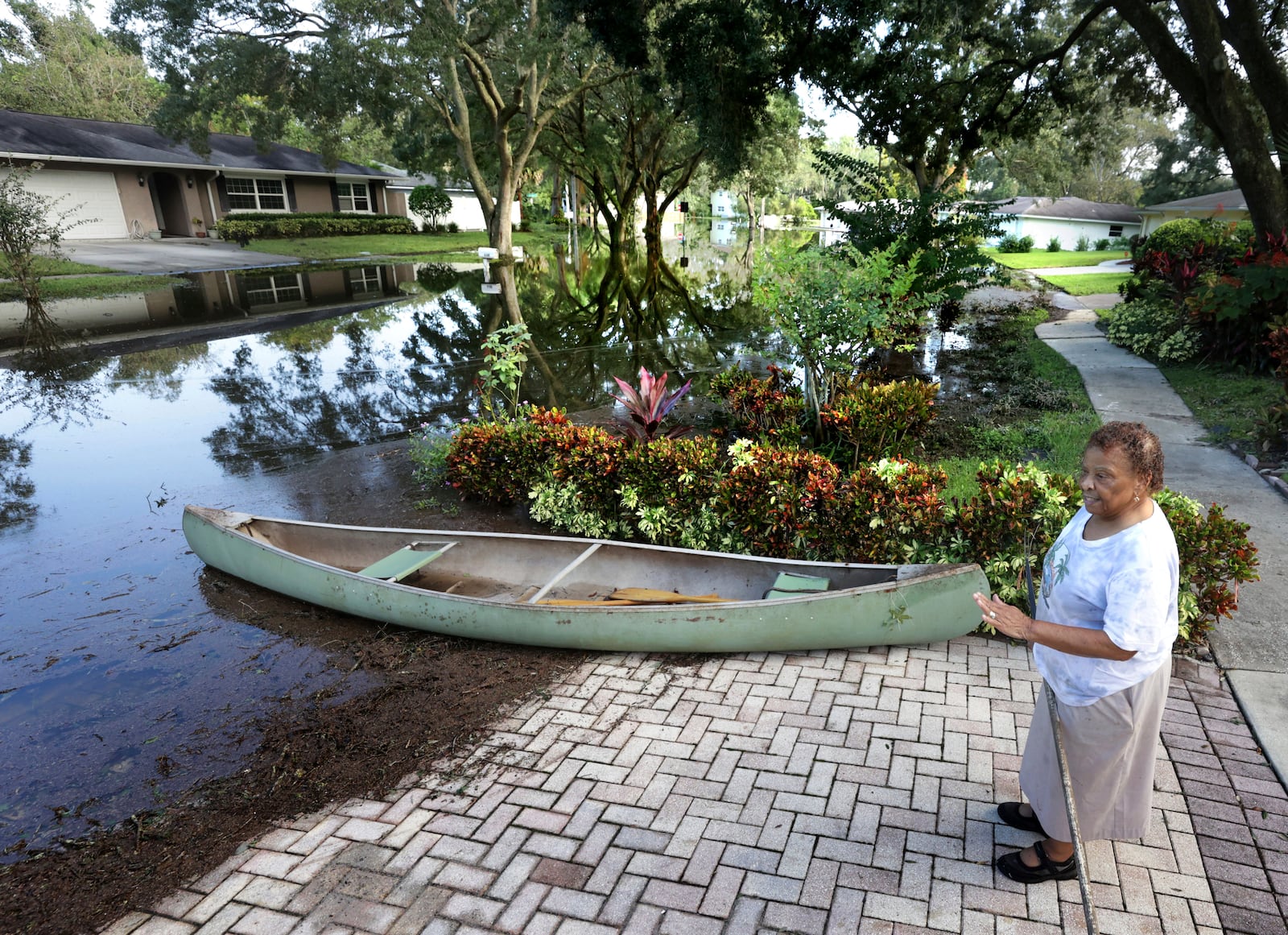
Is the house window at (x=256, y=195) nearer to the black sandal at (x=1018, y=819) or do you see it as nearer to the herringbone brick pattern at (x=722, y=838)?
the herringbone brick pattern at (x=722, y=838)

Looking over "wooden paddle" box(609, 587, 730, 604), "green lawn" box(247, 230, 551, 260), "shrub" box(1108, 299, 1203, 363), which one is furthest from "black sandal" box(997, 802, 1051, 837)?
"green lawn" box(247, 230, 551, 260)

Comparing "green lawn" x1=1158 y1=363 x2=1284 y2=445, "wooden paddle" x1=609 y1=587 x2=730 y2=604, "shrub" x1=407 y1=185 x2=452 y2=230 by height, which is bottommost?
"wooden paddle" x1=609 y1=587 x2=730 y2=604

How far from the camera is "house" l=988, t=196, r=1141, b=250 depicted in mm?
48625

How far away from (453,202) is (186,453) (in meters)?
48.1

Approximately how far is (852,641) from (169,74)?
30.0m

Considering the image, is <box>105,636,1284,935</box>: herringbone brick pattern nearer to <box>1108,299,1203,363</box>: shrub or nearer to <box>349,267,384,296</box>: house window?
<box>1108,299,1203,363</box>: shrub

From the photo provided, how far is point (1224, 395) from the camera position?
1019cm

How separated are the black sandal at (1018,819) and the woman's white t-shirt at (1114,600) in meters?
0.97

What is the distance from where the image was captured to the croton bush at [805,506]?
4953 millimetres

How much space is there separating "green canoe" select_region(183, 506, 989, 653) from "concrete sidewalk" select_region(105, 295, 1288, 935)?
31 centimetres

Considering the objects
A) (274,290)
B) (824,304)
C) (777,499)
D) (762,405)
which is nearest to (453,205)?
(274,290)

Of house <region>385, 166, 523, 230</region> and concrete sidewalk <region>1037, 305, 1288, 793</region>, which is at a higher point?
house <region>385, 166, 523, 230</region>

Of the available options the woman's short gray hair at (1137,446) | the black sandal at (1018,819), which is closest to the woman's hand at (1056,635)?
the woman's short gray hair at (1137,446)

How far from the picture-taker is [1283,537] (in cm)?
622
